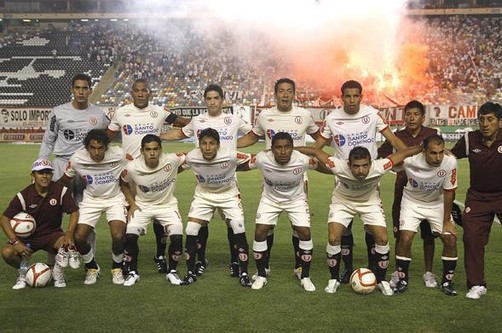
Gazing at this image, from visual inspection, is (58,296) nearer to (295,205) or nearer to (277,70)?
(295,205)

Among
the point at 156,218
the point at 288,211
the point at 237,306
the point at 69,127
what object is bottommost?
the point at 237,306

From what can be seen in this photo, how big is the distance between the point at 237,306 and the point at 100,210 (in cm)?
223

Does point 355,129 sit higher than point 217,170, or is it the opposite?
point 355,129

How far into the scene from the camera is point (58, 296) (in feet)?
21.5

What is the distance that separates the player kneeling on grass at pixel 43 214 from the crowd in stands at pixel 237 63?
29041 millimetres

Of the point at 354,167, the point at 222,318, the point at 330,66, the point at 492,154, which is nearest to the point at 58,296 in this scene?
the point at 222,318

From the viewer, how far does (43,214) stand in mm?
Answer: 7172

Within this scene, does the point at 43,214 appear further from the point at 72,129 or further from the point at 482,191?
the point at 482,191

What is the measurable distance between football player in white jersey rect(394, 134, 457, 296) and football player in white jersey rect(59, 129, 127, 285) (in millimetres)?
3217

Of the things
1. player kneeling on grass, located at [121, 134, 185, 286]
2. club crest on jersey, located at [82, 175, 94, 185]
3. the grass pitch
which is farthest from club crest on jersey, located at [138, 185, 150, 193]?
the grass pitch

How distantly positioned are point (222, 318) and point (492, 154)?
3370 mm

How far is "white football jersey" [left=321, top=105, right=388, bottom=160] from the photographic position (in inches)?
289

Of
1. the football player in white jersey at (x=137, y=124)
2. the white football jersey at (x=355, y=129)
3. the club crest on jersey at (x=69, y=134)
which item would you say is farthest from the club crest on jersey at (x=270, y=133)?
the club crest on jersey at (x=69, y=134)

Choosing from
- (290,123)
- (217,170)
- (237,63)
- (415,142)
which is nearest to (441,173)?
(415,142)
